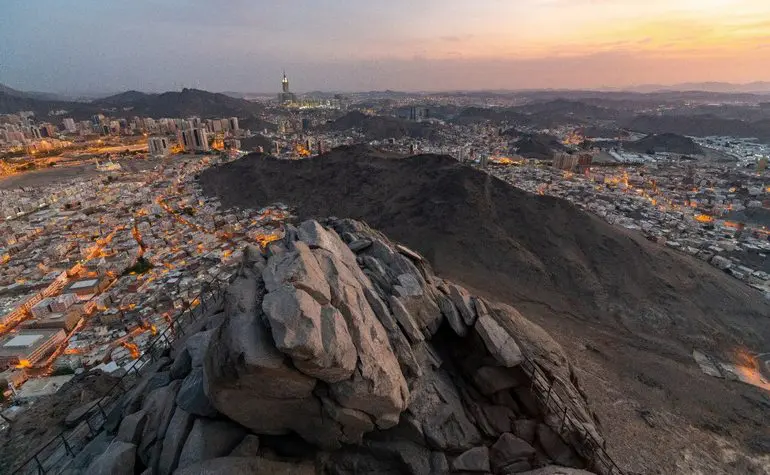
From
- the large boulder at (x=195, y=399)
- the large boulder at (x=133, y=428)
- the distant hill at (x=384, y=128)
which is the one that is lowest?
the large boulder at (x=133, y=428)

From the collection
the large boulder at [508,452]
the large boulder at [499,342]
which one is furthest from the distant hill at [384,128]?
the large boulder at [508,452]

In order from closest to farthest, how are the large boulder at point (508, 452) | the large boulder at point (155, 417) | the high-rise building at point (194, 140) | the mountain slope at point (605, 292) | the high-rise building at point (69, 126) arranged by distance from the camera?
the large boulder at point (155, 417) → the large boulder at point (508, 452) → the mountain slope at point (605, 292) → the high-rise building at point (194, 140) → the high-rise building at point (69, 126)

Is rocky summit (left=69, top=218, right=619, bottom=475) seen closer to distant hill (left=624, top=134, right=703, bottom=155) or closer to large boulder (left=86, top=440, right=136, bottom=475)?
large boulder (left=86, top=440, right=136, bottom=475)

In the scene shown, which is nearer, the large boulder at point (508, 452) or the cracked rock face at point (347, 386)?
the cracked rock face at point (347, 386)

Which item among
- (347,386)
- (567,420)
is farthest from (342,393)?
(567,420)

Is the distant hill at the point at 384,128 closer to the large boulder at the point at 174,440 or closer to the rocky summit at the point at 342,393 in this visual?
the rocky summit at the point at 342,393

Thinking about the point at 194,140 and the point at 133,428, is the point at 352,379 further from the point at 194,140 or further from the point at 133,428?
the point at 194,140

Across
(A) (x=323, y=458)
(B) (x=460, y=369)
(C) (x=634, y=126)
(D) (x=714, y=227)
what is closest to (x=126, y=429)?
(A) (x=323, y=458)
